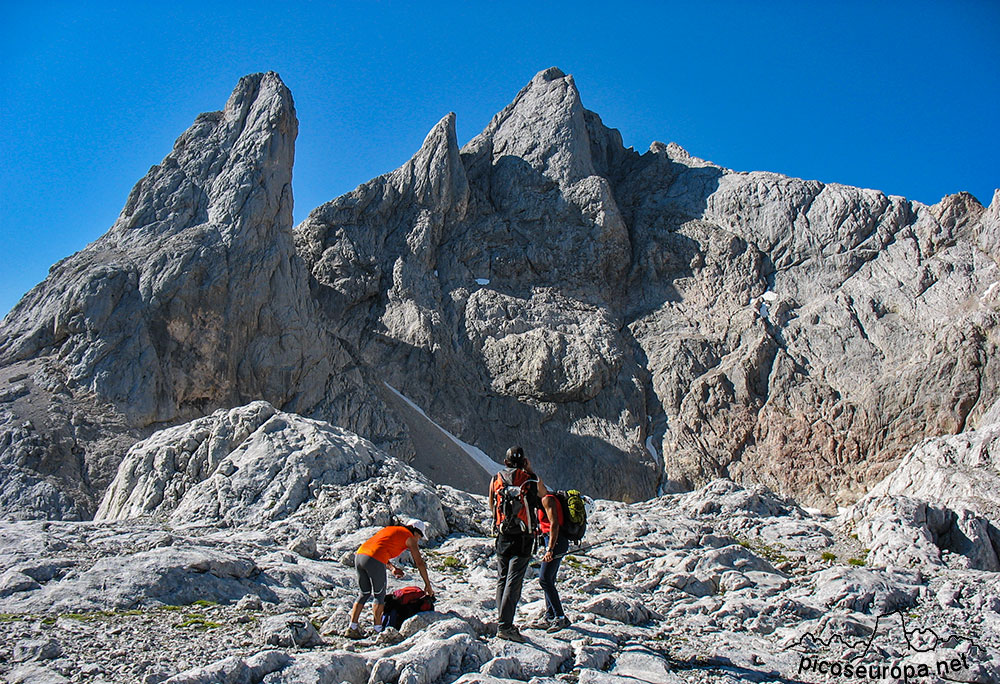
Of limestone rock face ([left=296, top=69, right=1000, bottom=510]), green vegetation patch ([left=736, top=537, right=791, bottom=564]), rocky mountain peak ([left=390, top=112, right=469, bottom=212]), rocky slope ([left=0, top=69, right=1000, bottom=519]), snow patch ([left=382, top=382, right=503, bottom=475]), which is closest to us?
green vegetation patch ([left=736, top=537, right=791, bottom=564])

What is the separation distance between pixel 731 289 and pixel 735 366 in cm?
661

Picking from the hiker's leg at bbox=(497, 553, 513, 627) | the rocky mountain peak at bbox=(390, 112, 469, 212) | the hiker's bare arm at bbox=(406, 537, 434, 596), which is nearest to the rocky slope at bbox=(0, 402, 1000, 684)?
the hiker's leg at bbox=(497, 553, 513, 627)

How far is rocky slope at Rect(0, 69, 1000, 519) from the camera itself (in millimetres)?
36250

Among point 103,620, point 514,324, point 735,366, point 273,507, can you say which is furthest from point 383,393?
point 103,620

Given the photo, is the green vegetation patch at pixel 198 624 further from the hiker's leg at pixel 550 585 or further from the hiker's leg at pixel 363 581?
the hiker's leg at pixel 550 585

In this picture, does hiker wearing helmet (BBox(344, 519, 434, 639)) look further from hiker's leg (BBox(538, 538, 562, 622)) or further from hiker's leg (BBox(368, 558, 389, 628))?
hiker's leg (BBox(538, 538, 562, 622))

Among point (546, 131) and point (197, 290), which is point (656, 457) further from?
point (197, 290)

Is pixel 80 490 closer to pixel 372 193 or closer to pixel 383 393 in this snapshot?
pixel 383 393

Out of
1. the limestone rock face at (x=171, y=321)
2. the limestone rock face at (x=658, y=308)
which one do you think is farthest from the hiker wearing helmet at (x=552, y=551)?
the limestone rock face at (x=658, y=308)

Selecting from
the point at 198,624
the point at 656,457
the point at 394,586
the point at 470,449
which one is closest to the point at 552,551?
the point at 394,586

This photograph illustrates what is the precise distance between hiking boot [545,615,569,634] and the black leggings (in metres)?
2.04

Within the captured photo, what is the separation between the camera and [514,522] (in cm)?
890

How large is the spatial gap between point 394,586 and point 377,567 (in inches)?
112

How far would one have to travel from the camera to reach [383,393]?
143 ft
